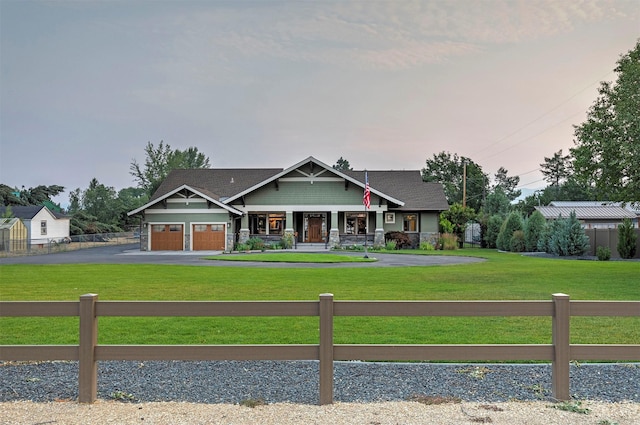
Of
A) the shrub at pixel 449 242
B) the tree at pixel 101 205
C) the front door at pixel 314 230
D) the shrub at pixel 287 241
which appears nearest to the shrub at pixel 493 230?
the shrub at pixel 449 242


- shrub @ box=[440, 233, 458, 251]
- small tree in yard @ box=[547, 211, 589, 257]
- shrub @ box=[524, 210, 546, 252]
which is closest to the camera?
small tree in yard @ box=[547, 211, 589, 257]

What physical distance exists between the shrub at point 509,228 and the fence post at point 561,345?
31747 millimetres

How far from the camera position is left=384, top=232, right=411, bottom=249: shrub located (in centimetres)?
3734

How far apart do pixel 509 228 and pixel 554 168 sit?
54.2m

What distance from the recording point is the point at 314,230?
40.2 meters

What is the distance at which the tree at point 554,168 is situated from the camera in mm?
81125

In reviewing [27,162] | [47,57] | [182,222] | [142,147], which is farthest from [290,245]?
[142,147]

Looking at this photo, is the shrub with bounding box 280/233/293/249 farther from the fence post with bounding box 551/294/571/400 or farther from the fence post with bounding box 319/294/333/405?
the fence post with bounding box 551/294/571/400

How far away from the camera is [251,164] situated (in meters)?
58.4

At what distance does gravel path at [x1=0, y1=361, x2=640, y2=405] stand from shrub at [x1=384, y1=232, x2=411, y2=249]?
31216 millimetres

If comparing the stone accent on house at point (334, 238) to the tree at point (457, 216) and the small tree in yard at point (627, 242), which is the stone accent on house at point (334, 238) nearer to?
the tree at point (457, 216)

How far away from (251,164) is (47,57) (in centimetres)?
4052

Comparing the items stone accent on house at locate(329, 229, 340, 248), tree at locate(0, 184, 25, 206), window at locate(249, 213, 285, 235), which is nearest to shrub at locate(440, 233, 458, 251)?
stone accent on house at locate(329, 229, 340, 248)

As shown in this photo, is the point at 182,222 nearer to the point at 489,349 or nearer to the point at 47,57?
the point at 47,57
